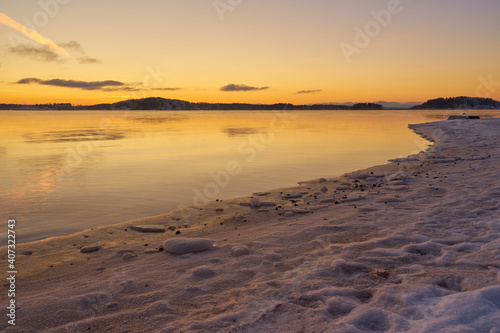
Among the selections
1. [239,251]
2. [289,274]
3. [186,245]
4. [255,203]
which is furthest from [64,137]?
[289,274]

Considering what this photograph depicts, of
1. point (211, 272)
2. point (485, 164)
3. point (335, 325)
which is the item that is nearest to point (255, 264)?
point (211, 272)

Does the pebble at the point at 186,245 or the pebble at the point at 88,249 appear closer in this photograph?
the pebble at the point at 186,245

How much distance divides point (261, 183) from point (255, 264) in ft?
28.4

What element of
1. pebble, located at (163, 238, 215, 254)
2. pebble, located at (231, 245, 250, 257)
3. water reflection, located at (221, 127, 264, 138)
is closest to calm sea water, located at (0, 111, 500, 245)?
pebble, located at (163, 238, 215, 254)

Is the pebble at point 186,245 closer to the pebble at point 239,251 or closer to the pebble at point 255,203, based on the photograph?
the pebble at point 239,251

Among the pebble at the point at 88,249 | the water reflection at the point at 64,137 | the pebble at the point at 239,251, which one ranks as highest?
the water reflection at the point at 64,137

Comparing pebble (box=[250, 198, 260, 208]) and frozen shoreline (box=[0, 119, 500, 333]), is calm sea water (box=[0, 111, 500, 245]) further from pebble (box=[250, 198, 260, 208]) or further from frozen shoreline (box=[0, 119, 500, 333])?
frozen shoreline (box=[0, 119, 500, 333])

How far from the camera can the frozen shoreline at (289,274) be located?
12.9 feet

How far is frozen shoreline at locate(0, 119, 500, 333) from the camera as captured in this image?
3.92 meters

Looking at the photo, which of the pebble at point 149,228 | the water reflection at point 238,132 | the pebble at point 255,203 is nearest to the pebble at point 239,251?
the pebble at point 149,228

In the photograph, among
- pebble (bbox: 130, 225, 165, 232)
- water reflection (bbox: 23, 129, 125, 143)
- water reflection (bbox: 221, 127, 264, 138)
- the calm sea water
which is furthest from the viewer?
water reflection (bbox: 221, 127, 264, 138)

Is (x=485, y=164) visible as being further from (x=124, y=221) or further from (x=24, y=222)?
(x=24, y=222)

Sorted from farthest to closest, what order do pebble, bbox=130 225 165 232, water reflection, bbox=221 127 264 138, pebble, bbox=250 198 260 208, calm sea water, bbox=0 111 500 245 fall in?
water reflection, bbox=221 127 264 138 < pebble, bbox=250 198 260 208 < calm sea water, bbox=0 111 500 245 < pebble, bbox=130 225 165 232

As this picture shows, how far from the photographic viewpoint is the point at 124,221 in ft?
30.4
